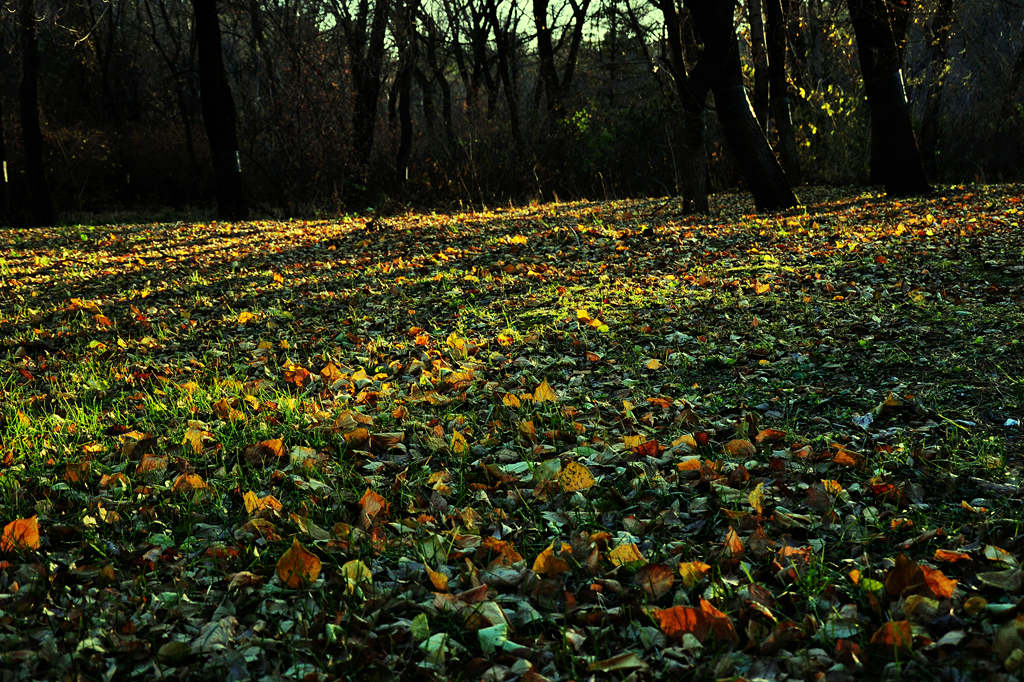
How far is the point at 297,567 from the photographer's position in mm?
2227

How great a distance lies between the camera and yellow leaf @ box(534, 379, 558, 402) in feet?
12.1

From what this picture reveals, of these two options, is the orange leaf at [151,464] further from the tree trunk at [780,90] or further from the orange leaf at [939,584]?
the tree trunk at [780,90]

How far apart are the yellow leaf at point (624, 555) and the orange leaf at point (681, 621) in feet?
1.01

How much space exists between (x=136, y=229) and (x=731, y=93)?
8635 millimetres

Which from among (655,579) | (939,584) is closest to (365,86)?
(655,579)

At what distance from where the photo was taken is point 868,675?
1760 millimetres

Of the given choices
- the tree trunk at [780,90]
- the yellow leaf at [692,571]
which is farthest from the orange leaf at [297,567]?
the tree trunk at [780,90]

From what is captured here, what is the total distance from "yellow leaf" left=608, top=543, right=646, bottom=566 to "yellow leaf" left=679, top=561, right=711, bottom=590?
151mm

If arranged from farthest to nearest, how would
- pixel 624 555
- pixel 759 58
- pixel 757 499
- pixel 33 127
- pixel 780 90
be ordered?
pixel 33 127
pixel 780 90
pixel 759 58
pixel 757 499
pixel 624 555

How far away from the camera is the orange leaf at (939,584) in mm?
1943

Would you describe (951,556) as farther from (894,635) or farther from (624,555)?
(624,555)

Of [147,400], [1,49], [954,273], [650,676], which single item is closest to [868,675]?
[650,676]

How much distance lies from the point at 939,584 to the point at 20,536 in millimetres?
2720

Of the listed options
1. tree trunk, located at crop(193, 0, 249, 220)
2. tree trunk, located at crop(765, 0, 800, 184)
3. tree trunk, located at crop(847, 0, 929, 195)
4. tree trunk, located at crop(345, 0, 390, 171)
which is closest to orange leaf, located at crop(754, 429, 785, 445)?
tree trunk, located at crop(847, 0, 929, 195)
